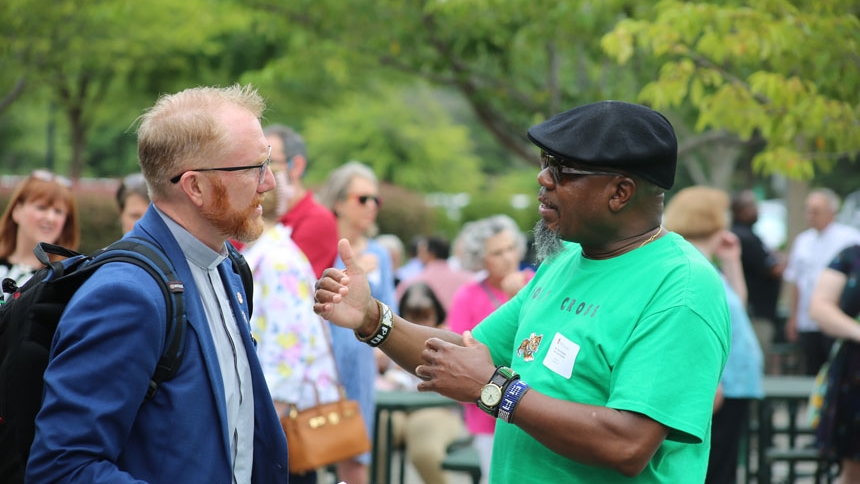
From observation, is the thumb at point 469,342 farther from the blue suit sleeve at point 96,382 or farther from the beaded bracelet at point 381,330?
the blue suit sleeve at point 96,382

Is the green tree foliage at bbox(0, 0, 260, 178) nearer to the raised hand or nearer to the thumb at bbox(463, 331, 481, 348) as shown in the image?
the raised hand

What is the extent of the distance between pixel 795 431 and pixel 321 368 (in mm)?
4512

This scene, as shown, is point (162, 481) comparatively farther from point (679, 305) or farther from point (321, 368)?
point (321, 368)

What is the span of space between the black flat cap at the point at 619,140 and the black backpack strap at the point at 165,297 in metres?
1.02

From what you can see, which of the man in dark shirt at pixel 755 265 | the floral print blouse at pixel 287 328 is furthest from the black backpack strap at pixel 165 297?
the man in dark shirt at pixel 755 265

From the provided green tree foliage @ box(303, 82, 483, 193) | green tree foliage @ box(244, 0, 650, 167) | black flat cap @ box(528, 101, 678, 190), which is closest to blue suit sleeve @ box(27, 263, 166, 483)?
black flat cap @ box(528, 101, 678, 190)

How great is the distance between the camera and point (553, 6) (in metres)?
8.28

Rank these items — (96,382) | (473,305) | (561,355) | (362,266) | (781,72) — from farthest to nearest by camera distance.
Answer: (473,305) → (781,72) → (362,266) → (561,355) → (96,382)

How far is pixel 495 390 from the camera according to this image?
2455mm

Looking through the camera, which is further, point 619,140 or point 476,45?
point 476,45

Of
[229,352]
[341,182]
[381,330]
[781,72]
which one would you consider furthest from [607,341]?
[781,72]

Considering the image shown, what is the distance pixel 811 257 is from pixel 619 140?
8816mm

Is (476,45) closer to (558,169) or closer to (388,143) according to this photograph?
(558,169)

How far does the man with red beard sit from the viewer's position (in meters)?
2.13
